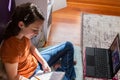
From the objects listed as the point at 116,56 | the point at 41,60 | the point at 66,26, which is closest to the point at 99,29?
the point at 66,26

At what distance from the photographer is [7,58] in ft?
3.98

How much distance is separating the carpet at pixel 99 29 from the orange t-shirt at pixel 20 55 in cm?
68

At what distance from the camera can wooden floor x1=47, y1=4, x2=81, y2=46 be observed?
84.7 inches

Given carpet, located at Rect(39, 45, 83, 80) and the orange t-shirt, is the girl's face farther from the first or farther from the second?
carpet, located at Rect(39, 45, 83, 80)

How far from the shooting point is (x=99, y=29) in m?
2.26

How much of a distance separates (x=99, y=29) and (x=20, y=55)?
3.71 feet

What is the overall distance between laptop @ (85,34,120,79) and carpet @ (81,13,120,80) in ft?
0.63

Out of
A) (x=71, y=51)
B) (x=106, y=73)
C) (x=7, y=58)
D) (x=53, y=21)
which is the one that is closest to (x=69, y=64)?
(x=71, y=51)

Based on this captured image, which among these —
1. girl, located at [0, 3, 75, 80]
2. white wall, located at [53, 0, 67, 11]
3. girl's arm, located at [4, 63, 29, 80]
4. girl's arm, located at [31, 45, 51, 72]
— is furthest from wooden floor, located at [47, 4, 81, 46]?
girl's arm, located at [4, 63, 29, 80]

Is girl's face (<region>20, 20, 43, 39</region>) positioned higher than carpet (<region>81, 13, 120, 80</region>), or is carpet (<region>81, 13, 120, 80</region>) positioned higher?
girl's face (<region>20, 20, 43, 39</region>)

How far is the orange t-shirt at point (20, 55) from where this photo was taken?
47.9 inches

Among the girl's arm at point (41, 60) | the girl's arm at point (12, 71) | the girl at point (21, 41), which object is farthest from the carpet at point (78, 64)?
the girl's arm at point (12, 71)

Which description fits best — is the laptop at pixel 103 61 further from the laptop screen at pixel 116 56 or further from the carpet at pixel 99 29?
the carpet at pixel 99 29

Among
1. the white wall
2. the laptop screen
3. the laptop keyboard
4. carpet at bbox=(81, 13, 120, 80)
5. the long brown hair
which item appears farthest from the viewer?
the white wall
